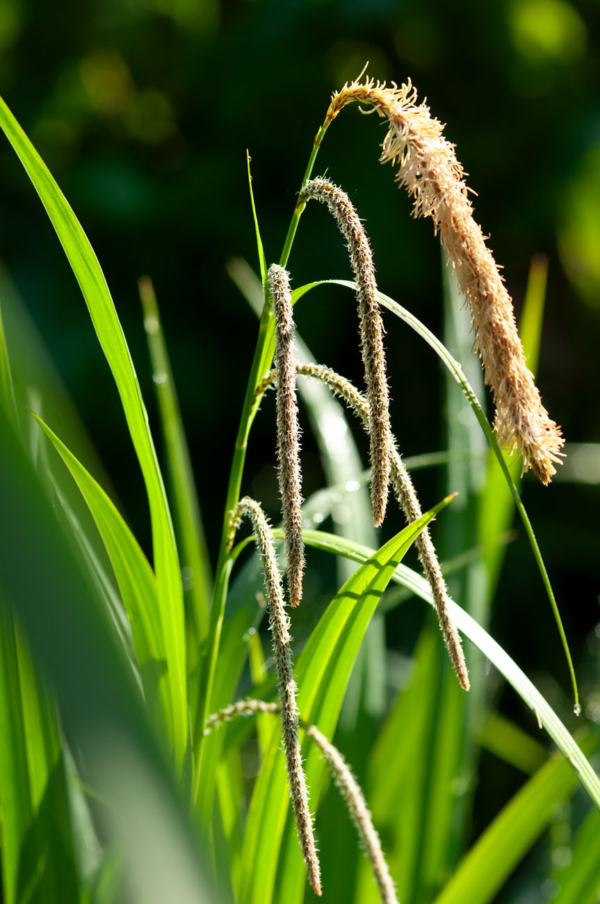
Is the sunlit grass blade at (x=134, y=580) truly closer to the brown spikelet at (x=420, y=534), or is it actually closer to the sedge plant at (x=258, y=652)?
the sedge plant at (x=258, y=652)

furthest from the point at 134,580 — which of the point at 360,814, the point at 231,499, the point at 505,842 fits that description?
the point at 505,842

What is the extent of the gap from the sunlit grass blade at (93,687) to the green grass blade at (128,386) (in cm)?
19

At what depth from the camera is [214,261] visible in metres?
1.57

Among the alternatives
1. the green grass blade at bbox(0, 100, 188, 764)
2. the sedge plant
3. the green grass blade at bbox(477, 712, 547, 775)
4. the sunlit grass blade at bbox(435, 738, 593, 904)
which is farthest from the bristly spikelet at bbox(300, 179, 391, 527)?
the green grass blade at bbox(477, 712, 547, 775)

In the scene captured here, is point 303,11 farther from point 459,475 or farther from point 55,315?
point 459,475

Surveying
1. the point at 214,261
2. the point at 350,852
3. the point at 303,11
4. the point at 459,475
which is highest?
the point at 303,11

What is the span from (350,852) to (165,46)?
1.58m

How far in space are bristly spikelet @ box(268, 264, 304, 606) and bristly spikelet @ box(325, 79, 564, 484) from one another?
79 millimetres

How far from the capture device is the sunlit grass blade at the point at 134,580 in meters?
0.41

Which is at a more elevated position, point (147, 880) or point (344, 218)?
point (344, 218)

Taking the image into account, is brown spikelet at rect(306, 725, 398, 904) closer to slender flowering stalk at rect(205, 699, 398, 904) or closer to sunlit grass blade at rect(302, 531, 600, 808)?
slender flowering stalk at rect(205, 699, 398, 904)

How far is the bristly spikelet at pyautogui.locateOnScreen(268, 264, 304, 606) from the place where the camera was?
1.04 feet

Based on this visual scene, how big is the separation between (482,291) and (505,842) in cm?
46

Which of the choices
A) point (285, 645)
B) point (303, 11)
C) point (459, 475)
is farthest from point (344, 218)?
point (303, 11)
